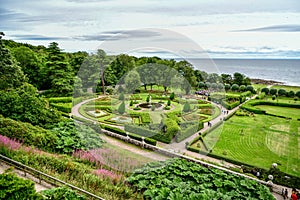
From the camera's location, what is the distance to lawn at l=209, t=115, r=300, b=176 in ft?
49.5

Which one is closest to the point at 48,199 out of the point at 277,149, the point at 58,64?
the point at 277,149

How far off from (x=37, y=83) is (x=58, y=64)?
4813mm

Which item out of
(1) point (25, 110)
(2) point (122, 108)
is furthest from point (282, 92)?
(1) point (25, 110)

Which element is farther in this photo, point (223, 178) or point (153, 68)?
point (153, 68)

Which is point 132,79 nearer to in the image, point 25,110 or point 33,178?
point 25,110

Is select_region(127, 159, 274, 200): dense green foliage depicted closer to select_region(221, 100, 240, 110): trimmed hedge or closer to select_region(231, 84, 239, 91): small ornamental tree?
select_region(221, 100, 240, 110): trimmed hedge

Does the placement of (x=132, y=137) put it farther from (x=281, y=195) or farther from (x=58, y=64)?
(x=58, y=64)

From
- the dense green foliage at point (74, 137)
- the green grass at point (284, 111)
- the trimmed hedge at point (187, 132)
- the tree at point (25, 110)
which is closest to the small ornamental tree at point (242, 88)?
the green grass at point (284, 111)

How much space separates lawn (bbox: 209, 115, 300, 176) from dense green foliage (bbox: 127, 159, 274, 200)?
444 cm

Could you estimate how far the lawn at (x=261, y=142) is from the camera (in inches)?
594

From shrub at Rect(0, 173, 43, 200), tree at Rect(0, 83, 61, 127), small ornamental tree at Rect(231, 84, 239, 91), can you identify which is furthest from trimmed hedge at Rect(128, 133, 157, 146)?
small ornamental tree at Rect(231, 84, 239, 91)

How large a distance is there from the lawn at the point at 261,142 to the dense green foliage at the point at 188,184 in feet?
14.6

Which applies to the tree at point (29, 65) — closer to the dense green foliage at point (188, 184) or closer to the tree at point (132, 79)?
the tree at point (132, 79)

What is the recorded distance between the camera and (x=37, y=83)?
34062mm
